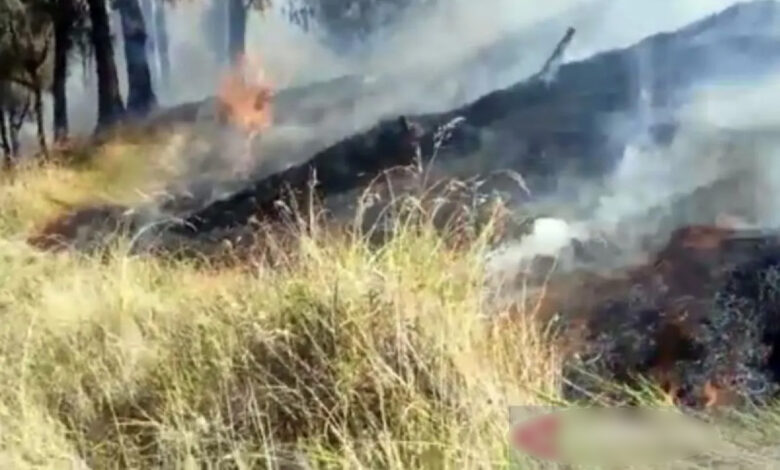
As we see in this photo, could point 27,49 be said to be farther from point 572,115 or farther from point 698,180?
point 698,180

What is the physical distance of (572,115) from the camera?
7.06 feet

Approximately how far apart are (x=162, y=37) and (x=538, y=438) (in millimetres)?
907

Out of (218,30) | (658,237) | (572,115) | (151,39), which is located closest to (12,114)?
(151,39)

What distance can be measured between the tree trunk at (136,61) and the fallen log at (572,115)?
0.97 feet

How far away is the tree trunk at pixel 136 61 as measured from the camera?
90.7 inches

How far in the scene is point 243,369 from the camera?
221 centimetres

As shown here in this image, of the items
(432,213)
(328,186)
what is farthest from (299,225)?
(432,213)

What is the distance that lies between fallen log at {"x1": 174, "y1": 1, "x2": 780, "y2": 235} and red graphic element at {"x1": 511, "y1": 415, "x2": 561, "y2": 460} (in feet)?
1.20

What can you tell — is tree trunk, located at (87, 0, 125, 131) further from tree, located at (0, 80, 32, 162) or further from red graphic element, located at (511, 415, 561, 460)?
red graphic element, located at (511, 415, 561, 460)

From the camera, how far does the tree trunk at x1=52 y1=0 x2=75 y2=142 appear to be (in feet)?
7.62

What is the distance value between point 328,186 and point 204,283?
0.87 feet

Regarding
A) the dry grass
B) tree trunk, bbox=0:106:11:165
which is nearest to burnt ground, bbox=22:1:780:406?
the dry grass

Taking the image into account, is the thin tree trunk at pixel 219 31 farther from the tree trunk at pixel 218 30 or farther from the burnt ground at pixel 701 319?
the burnt ground at pixel 701 319
